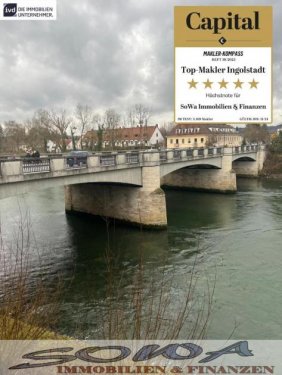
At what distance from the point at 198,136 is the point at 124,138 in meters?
21.4

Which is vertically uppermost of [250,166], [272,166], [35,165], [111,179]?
[35,165]

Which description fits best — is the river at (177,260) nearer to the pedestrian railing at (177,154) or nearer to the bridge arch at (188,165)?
the bridge arch at (188,165)

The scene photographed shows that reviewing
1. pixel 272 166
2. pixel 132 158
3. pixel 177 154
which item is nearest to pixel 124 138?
pixel 272 166

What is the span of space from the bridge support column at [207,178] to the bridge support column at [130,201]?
15.1 meters

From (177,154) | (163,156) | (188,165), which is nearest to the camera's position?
(163,156)

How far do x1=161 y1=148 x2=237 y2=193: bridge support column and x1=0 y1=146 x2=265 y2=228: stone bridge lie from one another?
2074 mm

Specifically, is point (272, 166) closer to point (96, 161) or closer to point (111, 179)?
point (111, 179)

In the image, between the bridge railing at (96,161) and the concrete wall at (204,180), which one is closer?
the bridge railing at (96,161)

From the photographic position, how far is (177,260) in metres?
16.6

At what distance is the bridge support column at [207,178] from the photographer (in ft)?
119

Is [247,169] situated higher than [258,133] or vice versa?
[258,133]

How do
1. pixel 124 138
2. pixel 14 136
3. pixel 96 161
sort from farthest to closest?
pixel 124 138
pixel 14 136
pixel 96 161

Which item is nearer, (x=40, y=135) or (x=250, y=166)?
(x=250, y=166)

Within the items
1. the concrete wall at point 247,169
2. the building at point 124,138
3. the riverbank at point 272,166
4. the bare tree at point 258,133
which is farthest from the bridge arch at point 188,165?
the bare tree at point 258,133
